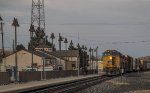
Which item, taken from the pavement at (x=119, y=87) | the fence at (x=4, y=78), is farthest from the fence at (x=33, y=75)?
the pavement at (x=119, y=87)

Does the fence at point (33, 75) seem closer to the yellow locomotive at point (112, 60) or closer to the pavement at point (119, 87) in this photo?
the yellow locomotive at point (112, 60)

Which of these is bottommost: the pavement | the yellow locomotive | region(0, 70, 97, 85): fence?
the pavement

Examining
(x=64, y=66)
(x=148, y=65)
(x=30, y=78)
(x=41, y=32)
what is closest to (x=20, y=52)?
(x=41, y=32)

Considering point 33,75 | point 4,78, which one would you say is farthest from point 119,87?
point 33,75

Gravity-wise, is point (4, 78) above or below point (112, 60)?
below

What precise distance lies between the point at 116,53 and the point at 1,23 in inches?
802

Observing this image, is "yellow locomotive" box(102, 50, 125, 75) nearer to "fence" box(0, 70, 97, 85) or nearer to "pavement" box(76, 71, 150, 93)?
"fence" box(0, 70, 97, 85)

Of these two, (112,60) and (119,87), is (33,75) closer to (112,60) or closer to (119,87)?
(112,60)

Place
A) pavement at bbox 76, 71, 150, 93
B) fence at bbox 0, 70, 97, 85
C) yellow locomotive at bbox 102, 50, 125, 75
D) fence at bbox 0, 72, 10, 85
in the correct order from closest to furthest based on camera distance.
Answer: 1. pavement at bbox 76, 71, 150, 93
2. fence at bbox 0, 72, 10, 85
3. fence at bbox 0, 70, 97, 85
4. yellow locomotive at bbox 102, 50, 125, 75

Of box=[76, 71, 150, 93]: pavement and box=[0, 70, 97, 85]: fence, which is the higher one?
box=[0, 70, 97, 85]: fence

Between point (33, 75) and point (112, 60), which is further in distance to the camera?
point (112, 60)

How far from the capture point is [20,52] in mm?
98688

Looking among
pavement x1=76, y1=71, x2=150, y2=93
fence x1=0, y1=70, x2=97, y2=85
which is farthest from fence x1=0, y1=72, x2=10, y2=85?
pavement x1=76, y1=71, x2=150, y2=93

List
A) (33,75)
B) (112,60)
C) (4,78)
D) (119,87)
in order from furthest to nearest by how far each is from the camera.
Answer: (112,60), (33,75), (4,78), (119,87)
